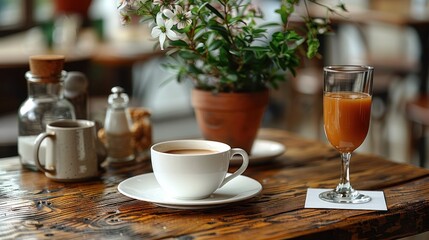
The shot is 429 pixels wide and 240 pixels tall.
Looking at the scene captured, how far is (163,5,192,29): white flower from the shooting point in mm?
1414

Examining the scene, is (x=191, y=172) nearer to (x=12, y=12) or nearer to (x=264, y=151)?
(x=264, y=151)

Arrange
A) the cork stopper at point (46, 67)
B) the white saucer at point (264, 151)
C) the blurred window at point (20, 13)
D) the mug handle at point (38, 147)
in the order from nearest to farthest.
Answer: the mug handle at point (38, 147) < the cork stopper at point (46, 67) < the white saucer at point (264, 151) < the blurred window at point (20, 13)

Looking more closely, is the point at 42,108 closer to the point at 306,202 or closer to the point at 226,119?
the point at 226,119

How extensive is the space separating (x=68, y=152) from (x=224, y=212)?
1.25 feet

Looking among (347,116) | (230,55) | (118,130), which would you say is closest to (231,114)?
(230,55)

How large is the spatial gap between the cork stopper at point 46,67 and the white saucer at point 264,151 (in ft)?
1.47

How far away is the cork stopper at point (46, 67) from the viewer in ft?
5.39

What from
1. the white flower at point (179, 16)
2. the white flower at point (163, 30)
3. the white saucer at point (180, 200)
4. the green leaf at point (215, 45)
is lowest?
the white saucer at point (180, 200)

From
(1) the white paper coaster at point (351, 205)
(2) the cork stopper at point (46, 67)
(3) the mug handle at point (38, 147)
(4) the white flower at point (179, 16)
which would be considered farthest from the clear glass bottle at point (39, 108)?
(1) the white paper coaster at point (351, 205)

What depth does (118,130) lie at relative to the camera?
69.2 inches

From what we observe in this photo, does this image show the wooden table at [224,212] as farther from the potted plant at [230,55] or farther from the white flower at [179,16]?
the white flower at [179,16]

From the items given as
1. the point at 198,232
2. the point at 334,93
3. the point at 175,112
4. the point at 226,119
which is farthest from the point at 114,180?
the point at 175,112

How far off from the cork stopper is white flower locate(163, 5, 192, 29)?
0.36 meters

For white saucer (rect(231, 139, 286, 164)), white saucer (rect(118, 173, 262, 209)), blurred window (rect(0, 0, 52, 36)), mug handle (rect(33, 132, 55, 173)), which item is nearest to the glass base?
white saucer (rect(118, 173, 262, 209))
